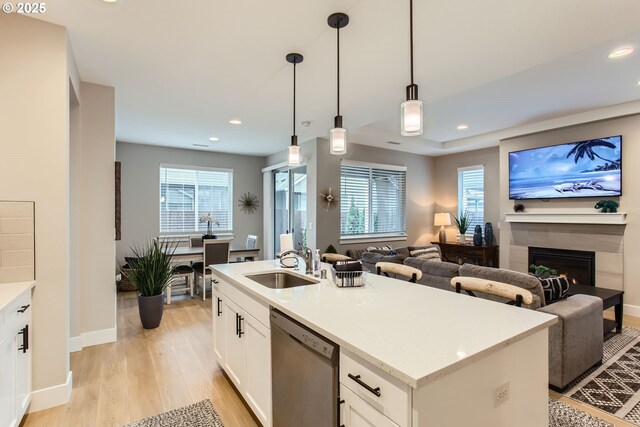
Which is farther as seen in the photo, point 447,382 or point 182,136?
point 182,136

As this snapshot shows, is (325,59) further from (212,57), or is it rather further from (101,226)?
(101,226)

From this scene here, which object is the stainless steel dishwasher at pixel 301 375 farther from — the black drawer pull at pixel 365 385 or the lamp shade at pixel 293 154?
the lamp shade at pixel 293 154

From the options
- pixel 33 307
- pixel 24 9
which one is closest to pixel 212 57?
pixel 24 9

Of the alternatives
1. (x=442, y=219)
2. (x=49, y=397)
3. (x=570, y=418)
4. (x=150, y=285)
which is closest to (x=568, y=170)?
(x=442, y=219)

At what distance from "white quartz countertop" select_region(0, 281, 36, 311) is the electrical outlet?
2.37 metres

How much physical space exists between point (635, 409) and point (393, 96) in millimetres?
3359

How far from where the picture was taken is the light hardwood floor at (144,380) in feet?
7.16

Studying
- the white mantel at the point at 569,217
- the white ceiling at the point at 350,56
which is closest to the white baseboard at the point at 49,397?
the white ceiling at the point at 350,56

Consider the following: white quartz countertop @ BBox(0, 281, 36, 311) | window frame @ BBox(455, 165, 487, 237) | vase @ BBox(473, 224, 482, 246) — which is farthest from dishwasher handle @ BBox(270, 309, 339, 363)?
window frame @ BBox(455, 165, 487, 237)

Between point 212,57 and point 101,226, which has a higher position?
point 212,57

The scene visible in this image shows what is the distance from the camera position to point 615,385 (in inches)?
100

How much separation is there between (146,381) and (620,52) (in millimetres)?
5008

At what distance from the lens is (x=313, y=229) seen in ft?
18.5

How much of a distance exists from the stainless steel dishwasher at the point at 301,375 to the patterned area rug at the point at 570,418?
175 cm
